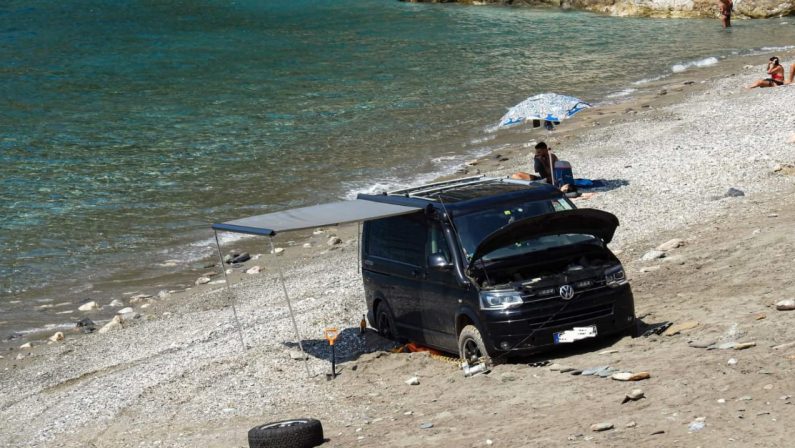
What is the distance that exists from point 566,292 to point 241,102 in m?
33.1

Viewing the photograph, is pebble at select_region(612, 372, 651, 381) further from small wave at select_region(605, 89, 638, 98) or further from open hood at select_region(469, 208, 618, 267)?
small wave at select_region(605, 89, 638, 98)

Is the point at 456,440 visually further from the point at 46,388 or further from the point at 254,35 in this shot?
the point at 254,35

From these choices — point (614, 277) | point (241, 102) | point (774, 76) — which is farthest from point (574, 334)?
point (241, 102)

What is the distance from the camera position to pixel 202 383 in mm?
13461

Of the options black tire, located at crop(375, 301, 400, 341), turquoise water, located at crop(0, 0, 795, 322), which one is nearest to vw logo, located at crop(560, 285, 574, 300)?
black tire, located at crop(375, 301, 400, 341)

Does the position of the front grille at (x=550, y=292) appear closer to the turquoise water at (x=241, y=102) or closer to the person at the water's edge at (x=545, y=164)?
the person at the water's edge at (x=545, y=164)

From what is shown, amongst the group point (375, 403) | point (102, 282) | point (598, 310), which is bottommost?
point (102, 282)

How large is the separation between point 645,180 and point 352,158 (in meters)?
12.3

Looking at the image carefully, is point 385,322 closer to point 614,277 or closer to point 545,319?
point 545,319

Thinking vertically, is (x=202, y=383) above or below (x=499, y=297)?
below

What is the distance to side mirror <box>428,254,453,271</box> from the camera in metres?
12.2

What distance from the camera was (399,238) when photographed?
13250mm

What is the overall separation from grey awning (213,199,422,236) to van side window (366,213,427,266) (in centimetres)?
20

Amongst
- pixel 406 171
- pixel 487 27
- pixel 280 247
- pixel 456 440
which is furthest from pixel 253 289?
pixel 487 27
